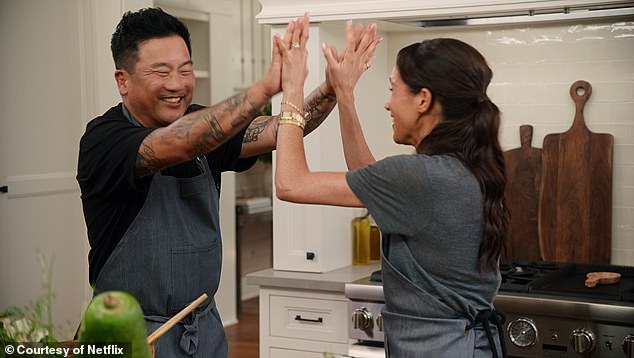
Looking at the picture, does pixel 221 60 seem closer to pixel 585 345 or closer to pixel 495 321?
pixel 585 345

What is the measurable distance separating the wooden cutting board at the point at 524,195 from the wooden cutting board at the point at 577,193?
0.04 m

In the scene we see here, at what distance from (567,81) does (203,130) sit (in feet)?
7.43

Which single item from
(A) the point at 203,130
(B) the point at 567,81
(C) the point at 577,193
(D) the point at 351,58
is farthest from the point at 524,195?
(A) the point at 203,130

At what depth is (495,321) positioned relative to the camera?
2.16 m

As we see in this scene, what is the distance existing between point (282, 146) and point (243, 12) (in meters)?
5.98

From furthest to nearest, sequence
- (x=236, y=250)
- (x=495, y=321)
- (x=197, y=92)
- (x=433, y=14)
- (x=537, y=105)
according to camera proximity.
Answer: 1. (x=236, y=250)
2. (x=197, y=92)
3. (x=537, y=105)
4. (x=433, y=14)
5. (x=495, y=321)

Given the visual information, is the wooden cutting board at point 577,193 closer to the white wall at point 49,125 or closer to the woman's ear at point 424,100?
the woman's ear at point 424,100

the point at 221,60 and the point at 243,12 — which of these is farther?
the point at 243,12

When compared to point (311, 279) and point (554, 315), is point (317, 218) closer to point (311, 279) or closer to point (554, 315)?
point (311, 279)

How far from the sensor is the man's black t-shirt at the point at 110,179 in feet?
7.30

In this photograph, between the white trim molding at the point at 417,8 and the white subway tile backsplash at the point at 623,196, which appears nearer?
the white trim molding at the point at 417,8

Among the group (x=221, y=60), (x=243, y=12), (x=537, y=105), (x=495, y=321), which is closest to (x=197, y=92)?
(x=221, y=60)

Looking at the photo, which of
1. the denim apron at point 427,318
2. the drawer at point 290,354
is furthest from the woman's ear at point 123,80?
the drawer at point 290,354

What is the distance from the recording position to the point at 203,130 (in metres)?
2.15
